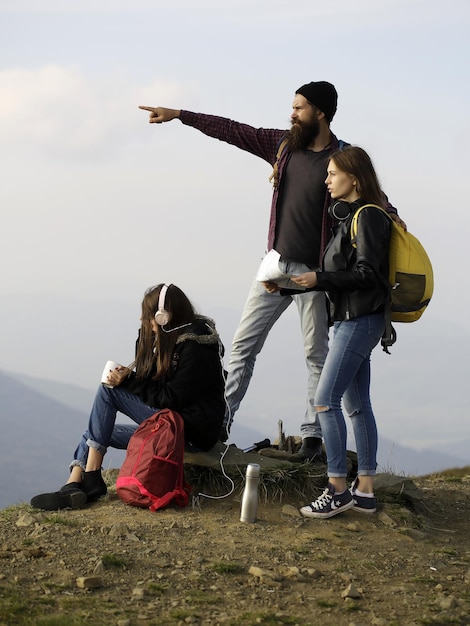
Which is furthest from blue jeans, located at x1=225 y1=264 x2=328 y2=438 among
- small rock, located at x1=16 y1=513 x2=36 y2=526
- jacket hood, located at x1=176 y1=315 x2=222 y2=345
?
small rock, located at x1=16 y1=513 x2=36 y2=526

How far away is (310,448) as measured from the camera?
28.4 ft

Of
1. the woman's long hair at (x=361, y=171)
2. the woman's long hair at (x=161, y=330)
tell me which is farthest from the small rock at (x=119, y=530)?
the woman's long hair at (x=361, y=171)

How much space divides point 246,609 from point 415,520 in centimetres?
259

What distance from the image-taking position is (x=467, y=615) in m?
5.82

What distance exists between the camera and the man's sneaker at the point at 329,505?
24.6 ft

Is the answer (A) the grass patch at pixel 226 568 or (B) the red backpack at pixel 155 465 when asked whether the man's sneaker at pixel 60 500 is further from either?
(A) the grass patch at pixel 226 568

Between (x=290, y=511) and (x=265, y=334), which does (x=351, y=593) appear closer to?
(x=290, y=511)

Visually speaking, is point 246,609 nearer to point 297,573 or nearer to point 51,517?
point 297,573

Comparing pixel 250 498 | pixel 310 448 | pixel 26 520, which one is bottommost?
pixel 26 520

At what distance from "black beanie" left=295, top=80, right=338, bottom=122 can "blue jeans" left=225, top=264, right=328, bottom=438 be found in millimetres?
1516

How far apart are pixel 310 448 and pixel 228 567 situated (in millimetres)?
2469

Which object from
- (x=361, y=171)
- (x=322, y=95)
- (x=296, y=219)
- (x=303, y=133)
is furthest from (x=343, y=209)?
(x=322, y=95)

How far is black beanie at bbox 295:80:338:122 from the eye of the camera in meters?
8.11

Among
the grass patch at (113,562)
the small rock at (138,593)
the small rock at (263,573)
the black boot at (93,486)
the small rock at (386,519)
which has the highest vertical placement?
the small rock at (386,519)
